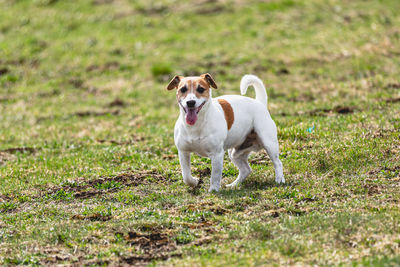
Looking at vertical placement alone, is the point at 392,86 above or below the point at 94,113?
above

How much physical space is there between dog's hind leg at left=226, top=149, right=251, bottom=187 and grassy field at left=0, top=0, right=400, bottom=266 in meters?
0.17

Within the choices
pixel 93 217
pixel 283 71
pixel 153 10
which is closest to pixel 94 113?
pixel 283 71

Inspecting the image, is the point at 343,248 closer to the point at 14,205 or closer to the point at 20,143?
the point at 14,205

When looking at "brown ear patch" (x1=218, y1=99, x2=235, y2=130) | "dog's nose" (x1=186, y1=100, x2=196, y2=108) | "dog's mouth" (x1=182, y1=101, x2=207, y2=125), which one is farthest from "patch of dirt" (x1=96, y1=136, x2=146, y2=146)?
"dog's nose" (x1=186, y1=100, x2=196, y2=108)

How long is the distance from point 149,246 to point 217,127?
2.41 m

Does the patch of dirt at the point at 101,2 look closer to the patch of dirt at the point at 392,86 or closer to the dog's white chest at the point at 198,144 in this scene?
the patch of dirt at the point at 392,86

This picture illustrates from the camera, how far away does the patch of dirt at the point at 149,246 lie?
639cm

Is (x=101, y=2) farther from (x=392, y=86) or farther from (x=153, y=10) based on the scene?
(x=392, y=86)

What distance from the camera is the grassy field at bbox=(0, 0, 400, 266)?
22.0 ft

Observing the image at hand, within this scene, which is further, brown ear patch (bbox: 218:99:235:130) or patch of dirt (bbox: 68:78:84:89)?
patch of dirt (bbox: 68:78:84:89)

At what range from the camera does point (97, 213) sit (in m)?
8.09

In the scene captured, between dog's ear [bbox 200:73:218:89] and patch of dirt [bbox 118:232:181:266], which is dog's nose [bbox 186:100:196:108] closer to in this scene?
dog's ear [bbox 200:73:218:89]

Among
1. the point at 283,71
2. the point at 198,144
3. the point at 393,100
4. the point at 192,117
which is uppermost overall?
the point at 192,117

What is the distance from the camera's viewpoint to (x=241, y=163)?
952 cm
